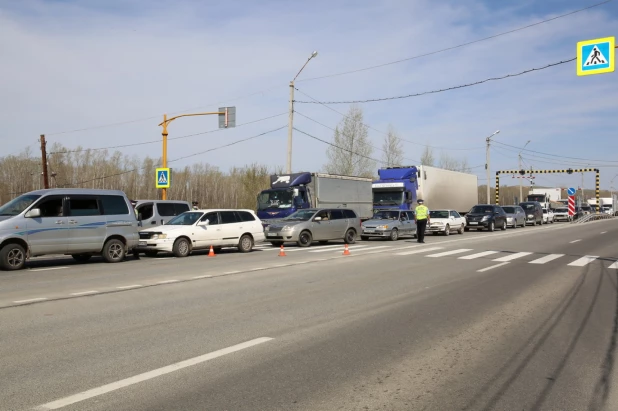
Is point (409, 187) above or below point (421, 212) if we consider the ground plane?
above

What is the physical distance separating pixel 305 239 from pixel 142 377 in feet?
56.3

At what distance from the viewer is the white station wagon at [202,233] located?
17.6 m

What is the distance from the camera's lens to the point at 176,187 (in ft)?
224

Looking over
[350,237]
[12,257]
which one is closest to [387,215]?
[350,237]

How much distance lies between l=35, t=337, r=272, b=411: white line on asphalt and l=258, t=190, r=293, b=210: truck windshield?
19486 millimetres

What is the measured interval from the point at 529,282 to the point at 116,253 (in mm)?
11388

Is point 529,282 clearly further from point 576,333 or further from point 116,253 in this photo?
point 116,253

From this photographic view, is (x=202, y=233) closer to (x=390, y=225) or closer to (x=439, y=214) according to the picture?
(x=390, y=225)

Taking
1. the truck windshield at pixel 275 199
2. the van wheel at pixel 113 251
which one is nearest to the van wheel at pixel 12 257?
the van wheel at pixel 113 251

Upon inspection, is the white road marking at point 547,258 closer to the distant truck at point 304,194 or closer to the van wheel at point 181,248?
the van wheel at point 181,248

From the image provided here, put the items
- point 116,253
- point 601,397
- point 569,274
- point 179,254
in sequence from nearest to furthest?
point 601,397 < point 569,274 < point 116,253 < point 179,254

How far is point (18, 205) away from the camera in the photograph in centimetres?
1422

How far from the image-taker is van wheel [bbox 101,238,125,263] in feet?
51.5

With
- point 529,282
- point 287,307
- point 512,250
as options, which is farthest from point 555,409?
point 512,250
